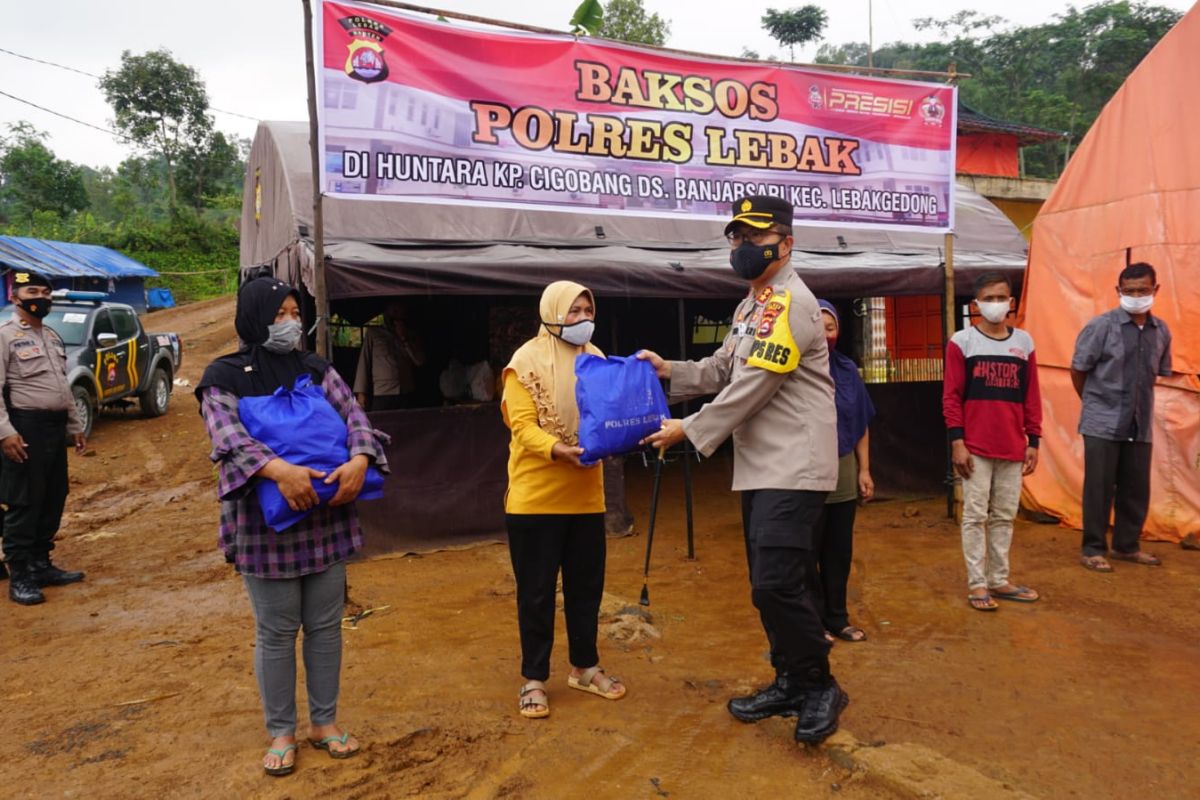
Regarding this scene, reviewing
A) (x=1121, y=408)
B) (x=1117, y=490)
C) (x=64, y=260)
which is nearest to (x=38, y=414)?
(x=1121, y=408)

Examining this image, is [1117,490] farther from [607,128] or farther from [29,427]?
[29,427]

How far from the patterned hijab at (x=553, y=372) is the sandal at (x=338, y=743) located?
1364mm

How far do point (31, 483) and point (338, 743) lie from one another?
3.50 meters

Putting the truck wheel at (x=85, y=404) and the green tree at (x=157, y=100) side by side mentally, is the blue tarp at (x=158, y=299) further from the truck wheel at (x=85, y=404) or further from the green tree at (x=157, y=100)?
the truck wheel at (x=85, y=404)

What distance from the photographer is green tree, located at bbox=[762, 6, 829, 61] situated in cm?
4103

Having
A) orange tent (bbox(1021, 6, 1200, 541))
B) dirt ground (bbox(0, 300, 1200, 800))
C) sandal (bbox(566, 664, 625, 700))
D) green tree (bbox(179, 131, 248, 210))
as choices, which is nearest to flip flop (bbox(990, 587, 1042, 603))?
dirt ground (bbox(0, 300, 1200, 800))

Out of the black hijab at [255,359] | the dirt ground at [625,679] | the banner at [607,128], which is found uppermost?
the banner at [607,128]

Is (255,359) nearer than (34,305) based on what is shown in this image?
Yes

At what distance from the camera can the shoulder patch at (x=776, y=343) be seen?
9.73 feet

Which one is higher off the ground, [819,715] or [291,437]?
[291,437]

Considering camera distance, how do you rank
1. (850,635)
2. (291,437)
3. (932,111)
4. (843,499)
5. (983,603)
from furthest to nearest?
(932,111)
(983,603)
(850,635)
(843,499)
(291,437)

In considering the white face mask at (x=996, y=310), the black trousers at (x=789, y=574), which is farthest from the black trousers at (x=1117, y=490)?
the black trousers at (x=789, y=574)

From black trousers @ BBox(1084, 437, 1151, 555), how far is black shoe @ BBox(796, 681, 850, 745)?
3432 mm

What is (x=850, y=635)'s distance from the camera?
4203 mm
